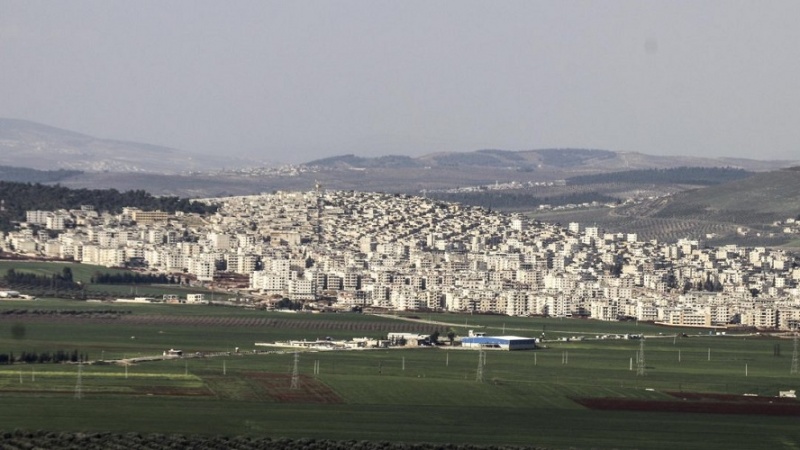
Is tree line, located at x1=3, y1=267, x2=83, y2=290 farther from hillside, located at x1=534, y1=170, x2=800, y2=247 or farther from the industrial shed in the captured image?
hillside, located at x1=534, y1=170, x2=800, y2=247

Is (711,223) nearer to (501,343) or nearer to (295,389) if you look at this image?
(501,343)

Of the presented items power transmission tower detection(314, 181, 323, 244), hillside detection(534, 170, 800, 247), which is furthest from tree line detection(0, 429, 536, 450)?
hillside detection(534, 170, 800, 247)

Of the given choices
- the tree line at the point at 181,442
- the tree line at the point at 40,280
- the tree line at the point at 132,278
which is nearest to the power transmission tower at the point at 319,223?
the tree line at the point at 132,278

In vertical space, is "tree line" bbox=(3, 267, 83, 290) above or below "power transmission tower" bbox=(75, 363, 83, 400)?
above

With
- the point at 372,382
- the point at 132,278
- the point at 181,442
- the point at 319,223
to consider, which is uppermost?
the point at 319,223

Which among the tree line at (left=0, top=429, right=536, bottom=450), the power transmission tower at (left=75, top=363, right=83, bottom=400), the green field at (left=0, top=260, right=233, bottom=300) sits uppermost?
the green field at (left=0, top=260, right=233, bottom=300)

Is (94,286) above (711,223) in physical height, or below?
below

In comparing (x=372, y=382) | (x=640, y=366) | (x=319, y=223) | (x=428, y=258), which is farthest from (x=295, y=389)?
(x=319, y=223)
